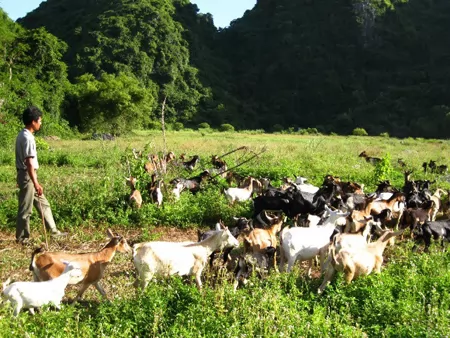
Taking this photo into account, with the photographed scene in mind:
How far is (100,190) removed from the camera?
8.71 m

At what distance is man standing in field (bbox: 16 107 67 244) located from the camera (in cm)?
677

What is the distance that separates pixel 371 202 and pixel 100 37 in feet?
184

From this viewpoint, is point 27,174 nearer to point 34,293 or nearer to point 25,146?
point 25,146

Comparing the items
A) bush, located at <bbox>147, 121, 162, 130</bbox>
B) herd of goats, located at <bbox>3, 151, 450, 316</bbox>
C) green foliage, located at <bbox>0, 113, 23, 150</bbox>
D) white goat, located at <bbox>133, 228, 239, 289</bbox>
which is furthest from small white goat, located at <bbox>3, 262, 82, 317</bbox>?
bush, located at <bbox>147, 121, 162, 130</bbox>

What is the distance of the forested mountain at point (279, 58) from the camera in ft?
193

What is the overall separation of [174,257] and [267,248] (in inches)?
52.7

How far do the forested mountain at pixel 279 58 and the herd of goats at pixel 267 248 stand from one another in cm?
4390

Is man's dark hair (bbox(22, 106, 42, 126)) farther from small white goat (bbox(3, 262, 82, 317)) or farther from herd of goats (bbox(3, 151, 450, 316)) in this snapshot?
small white goat (bbox(3, 262, 82, 317))

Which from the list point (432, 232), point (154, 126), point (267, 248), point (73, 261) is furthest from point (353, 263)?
point (154, 126)

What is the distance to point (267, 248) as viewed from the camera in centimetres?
617

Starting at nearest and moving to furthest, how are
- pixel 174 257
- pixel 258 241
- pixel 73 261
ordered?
pixel 73 261, pixel 174 257, pixel 258 241

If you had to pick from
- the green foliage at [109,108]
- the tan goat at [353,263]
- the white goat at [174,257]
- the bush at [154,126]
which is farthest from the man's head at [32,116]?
the bush at [154,126]

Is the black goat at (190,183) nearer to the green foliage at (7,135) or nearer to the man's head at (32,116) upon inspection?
the man's head at (32,116)

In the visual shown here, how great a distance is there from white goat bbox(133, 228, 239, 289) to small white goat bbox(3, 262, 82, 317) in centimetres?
79
